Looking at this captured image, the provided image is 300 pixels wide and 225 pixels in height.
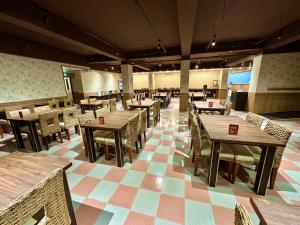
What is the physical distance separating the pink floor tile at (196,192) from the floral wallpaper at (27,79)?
237 inches

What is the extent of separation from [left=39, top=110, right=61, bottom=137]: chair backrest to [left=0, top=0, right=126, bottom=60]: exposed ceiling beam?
1757 millimetres

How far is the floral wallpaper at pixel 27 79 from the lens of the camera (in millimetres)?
4520

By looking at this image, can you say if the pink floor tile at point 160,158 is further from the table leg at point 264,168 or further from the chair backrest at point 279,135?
the chair backrest at point 279,135

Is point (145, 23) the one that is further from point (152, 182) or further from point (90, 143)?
point (152, 182)

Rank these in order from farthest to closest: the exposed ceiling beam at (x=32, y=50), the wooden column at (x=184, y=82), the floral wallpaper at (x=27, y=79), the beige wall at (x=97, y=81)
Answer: the beige wall at (x=97, y=81), the wooden column at (x=184, y=82), the floral wallpaper at (x=27, y=79), the exposed ceiling beam at (x=32, y=50)

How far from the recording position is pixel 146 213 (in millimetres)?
1599

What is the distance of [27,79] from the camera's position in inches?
202

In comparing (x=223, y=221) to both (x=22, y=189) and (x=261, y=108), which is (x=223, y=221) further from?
(x=261, y=108)

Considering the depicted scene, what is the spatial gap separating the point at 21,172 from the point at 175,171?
77.7 inches

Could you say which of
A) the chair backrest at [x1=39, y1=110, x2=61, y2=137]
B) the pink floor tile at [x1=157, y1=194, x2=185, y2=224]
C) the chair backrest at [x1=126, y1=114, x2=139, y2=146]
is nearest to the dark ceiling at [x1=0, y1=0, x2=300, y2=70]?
the chair backrest at [x1=39, y1=110, x2=61, y2=137]

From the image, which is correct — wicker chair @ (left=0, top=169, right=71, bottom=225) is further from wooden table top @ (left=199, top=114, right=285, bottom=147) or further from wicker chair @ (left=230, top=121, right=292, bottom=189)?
wicker chair @ (left=230, top=121, right=292, bottom=189)

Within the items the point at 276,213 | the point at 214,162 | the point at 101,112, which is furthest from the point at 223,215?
the point at 101,112

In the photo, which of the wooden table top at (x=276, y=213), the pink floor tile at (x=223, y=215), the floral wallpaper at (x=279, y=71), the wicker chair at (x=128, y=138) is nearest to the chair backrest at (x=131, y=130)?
the wicker chair at (x=128, y=138)

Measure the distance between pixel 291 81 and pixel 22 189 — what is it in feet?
26.8
